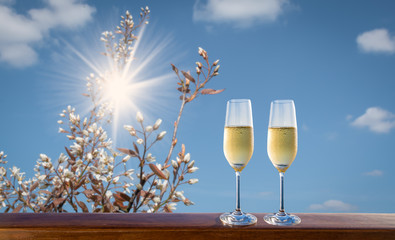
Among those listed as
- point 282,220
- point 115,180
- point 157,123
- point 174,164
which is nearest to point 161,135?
point 157,123

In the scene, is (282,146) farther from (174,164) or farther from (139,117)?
(139,117)

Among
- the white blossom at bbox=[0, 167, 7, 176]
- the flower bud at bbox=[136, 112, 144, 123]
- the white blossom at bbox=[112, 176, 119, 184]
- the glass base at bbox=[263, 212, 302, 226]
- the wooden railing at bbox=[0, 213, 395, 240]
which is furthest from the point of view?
the white blossom at bbox=[0, 167, 7, 176]

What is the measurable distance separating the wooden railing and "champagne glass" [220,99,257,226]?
8cm

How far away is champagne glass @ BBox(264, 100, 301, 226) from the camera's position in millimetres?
1490

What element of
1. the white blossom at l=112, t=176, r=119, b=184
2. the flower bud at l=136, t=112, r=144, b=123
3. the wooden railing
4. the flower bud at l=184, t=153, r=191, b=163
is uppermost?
the flower bud at l=136, t=112, r=144, b=123

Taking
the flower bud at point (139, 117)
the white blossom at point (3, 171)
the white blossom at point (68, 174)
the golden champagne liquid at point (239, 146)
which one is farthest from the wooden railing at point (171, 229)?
the white blossom at point (3, 171)

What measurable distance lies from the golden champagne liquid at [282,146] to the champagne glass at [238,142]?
10cm

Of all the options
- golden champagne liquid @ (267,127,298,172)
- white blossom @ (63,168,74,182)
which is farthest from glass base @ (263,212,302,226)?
white blossom @ (63,168,74,182)

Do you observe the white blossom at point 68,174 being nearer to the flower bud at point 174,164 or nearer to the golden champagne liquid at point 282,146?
the flower bud at point 174,164

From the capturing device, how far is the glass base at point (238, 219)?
138 centimetres

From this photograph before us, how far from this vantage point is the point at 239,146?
1446 millimetres

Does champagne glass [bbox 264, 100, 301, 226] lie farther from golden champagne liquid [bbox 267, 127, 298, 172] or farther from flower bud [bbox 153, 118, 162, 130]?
flower bud [bbox 153, 118, 162, 130]

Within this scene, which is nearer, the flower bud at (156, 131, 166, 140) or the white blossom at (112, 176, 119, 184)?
the flower bud at (156, 131, 166, 140)

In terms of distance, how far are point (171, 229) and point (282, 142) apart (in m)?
0.59
